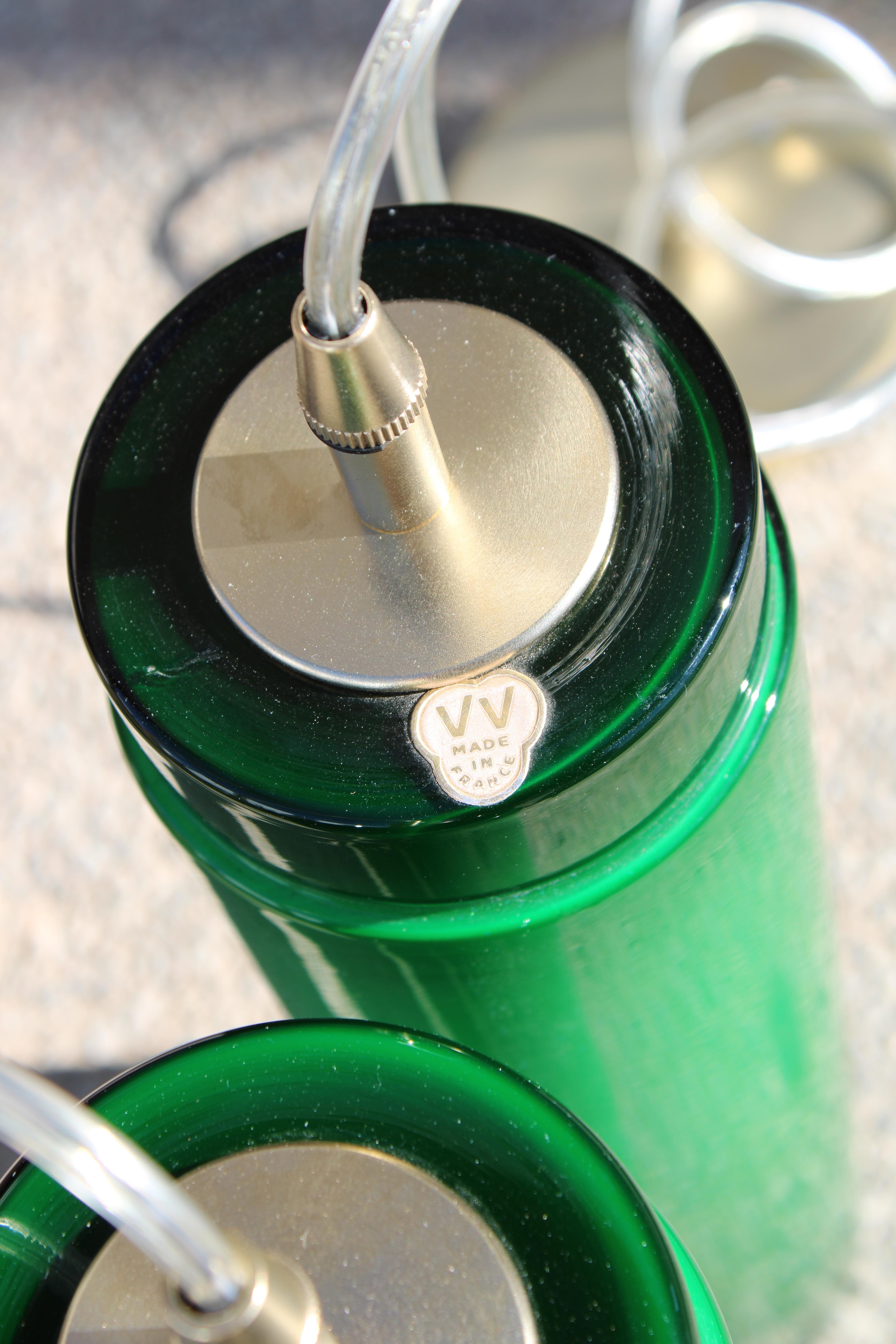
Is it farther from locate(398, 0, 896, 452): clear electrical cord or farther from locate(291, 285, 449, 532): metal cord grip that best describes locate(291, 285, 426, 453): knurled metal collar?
locate(398, 0, 896, 452): clear electrical cord

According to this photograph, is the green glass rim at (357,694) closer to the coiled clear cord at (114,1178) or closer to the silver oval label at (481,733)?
the silver oval label at (481,733)

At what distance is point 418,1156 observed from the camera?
0.91 ft

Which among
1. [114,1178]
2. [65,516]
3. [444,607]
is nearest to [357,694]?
[444,607]

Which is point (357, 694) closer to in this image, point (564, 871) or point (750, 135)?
point (564, 871)

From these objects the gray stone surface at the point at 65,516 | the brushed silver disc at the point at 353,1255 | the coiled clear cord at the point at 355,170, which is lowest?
the brushed silver disc at the point at 353,1255

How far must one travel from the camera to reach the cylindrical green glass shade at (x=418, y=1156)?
263mm

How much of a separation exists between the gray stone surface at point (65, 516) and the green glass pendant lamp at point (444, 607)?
28cm

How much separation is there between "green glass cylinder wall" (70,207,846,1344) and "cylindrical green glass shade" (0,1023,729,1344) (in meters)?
0.05

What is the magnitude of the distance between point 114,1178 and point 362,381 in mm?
157

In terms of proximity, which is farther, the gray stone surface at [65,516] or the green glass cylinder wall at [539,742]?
the gray stone surface at [65,516]

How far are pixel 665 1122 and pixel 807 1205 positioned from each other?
0.18m

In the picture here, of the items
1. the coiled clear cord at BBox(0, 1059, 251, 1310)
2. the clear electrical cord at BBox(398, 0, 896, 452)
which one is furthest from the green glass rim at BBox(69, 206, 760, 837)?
the clear electrical cord at BBox(398, 0, 896, 452)

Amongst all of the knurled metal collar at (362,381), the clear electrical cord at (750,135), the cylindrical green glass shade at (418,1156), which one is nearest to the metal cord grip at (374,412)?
the knurled metal collar at (362,381)

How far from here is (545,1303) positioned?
26 centimetres
